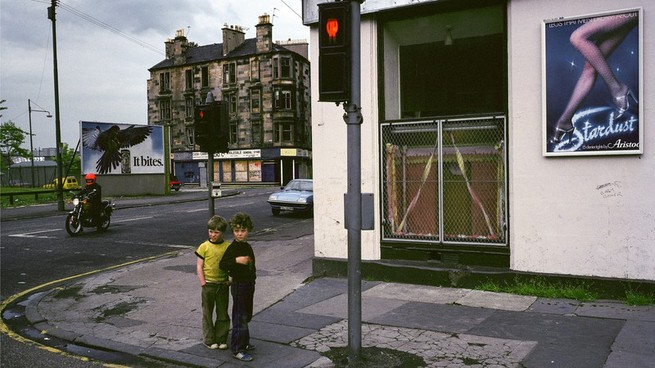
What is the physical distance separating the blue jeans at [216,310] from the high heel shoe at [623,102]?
556 cm

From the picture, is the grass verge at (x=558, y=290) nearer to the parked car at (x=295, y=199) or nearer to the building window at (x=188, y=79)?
the parked car at (x=295, y=199)

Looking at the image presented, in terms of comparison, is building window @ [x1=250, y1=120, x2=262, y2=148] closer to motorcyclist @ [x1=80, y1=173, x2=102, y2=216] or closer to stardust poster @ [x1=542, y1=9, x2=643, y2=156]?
motorcyclist @ [x1=80, y1=173, x2=102, y2=216]

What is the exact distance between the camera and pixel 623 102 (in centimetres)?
743

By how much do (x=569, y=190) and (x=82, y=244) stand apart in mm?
11632

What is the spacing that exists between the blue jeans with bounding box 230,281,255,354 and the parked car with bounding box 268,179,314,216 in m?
14.7

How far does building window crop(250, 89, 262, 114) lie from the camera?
2365 inches

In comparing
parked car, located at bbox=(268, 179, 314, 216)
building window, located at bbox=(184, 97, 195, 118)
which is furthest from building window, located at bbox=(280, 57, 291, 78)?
parked car, located at bbox=(268, 179, 314, 216)

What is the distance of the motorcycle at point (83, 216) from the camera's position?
15734mm

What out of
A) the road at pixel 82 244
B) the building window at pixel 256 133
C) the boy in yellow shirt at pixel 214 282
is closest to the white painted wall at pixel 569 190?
the boy in yellow shirt at pixel 214 282

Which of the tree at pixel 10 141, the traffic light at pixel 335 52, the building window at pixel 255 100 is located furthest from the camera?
the building window at pixel 255 100

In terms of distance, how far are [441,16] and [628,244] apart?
437cm

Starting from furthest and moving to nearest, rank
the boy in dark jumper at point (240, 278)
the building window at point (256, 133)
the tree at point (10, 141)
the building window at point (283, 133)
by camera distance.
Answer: the building window at point (256, 133)
the building window at point (283, 133)
the tree at point (10, 141)
the boy in dark jumper at point (240, 278)

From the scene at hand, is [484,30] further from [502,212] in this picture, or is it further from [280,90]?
[280,90]

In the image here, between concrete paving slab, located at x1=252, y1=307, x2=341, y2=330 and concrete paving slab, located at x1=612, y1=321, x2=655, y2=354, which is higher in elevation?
concrete paving slab, located at x1=612, y1=321, x2=655, y2=354
